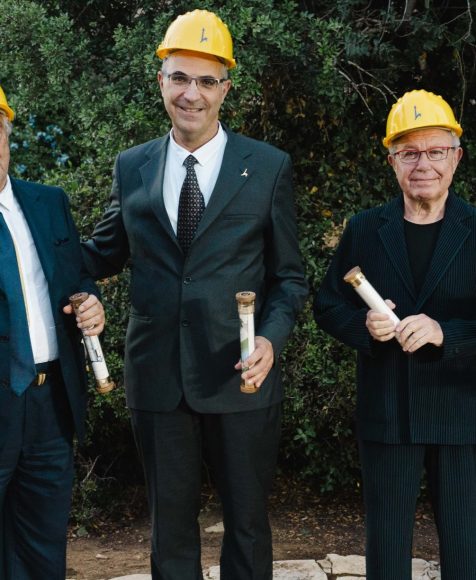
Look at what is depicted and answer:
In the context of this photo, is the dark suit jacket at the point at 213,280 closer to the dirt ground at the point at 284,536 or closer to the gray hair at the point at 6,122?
the gray hair at the point at 6,122

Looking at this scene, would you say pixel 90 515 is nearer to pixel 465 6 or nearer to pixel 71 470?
pixel 71 470

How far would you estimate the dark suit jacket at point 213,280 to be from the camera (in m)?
3.52

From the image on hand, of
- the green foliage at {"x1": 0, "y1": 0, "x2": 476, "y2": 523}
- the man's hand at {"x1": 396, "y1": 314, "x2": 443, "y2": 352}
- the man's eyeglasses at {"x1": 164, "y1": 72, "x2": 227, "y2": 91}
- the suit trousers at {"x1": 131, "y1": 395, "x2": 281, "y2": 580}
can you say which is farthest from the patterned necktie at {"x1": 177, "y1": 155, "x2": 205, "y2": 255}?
the green foliage at {"x1": 0, "y1": 0, "x2": 476, "y2": 523}

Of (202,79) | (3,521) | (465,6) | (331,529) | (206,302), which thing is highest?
(465,6)

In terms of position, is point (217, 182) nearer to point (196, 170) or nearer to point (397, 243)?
point (196, 170)

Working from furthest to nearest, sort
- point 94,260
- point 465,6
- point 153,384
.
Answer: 1. point 465,6
2. point 94,260
3. point 153,384

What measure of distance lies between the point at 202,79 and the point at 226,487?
5.09 feet

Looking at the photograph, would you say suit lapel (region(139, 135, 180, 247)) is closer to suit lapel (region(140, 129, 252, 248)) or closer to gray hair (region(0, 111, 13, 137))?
suit lapel (region(140, 129, 252, 248))

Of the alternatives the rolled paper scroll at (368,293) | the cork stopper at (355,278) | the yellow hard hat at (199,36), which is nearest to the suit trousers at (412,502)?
the rolled paper scroll at (368,293)

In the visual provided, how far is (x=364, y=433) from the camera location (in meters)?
3.49

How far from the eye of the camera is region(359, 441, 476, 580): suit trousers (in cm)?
338

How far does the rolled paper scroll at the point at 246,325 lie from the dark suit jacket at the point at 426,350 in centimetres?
45

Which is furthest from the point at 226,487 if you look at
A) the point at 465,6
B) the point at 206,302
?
the point at 465,6

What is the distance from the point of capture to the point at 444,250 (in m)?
3.38
